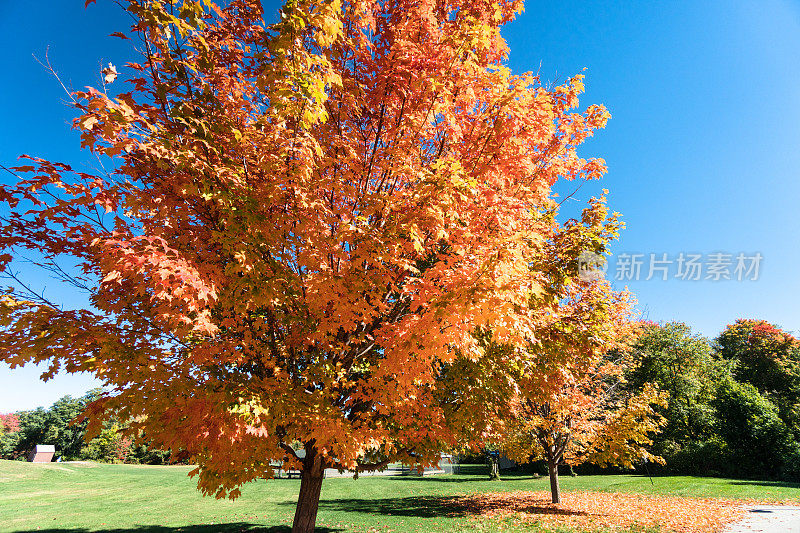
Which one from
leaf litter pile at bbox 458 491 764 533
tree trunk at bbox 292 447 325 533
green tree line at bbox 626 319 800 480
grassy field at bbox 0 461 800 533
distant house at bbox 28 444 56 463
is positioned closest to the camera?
tree trunk at bbox 292 447 325 533

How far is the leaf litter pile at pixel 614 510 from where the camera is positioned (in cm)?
1041

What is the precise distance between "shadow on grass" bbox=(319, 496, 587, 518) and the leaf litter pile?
4 centimetres

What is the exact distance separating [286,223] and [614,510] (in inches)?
627

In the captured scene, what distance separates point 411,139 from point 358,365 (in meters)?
4.11

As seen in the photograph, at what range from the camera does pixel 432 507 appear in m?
15.6

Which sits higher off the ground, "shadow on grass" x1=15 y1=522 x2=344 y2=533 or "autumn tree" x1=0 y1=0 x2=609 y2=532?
"autumn tree" x1=0 y1=0 x2=609 y2=532

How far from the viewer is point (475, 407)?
7152 millimetres

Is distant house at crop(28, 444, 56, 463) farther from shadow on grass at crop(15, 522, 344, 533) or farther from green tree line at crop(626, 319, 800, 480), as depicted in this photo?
green tree line at crop(626, 319, 800, 480)

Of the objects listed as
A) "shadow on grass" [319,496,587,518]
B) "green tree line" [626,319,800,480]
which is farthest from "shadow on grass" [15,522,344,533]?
"green tree line" [626,319,800,480]

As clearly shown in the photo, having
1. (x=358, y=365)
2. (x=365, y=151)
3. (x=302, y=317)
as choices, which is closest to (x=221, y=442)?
(x=302, y=317)

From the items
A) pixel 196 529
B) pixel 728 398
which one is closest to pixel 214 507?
pixel 196 529

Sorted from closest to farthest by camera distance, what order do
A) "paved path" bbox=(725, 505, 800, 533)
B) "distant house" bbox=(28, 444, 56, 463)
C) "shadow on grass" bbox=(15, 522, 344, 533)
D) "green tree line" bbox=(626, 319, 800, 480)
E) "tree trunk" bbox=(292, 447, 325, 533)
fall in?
"tree trunk" bbox=(292, 447, 325, 533)
"paved path" bbox=(725, 505, 800, 533)
"shadow on grass" bbox=(15, 522, 344, 533)
"green tree line" bbox=(626, 319, 800, 480)
"distant house" bbox=(28, 444, 56, 463)

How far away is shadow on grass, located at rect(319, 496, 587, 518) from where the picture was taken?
13672 millimetres

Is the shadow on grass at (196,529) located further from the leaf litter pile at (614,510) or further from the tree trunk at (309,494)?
the leaf litter pile at (614,510)
